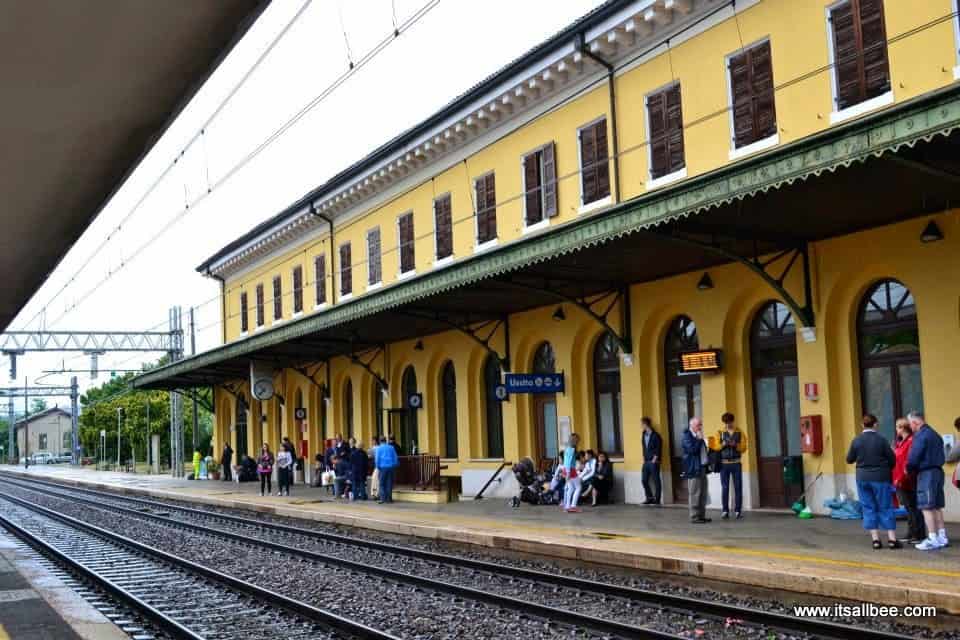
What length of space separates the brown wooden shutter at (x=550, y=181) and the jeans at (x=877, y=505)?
36.1ft

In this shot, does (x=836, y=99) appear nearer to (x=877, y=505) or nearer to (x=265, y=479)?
(x=877, y=505)

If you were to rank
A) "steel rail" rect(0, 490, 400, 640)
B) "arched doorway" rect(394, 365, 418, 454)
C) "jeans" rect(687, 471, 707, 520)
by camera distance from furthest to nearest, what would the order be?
1. "arched doorway" rect(394, 365, 418, 454)
2. "jeans" rect(687, 471, 707, 520)
3. "steel rail" rect(0, 490, 400, 640)

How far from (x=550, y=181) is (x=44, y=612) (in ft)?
46.0

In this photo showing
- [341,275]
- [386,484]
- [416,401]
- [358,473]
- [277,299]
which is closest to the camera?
[386,484]

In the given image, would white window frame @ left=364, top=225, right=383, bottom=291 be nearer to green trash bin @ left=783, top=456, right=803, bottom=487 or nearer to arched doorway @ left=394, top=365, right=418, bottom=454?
arched doorway @ left=394, top=365, right=418, bottom=454

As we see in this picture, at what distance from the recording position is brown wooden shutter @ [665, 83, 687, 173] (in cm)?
1838

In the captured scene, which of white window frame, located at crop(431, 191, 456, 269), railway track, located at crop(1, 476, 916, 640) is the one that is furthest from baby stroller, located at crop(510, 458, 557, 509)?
white window frame, located at crop(431, 191, 456, 269)

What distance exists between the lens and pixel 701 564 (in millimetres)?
11391

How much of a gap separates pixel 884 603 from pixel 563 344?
42.0ft

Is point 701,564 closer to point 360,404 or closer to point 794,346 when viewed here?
point 794,346

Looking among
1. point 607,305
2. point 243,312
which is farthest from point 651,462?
point 243,312

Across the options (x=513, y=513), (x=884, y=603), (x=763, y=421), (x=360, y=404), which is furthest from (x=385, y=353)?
(x=884, y=603)

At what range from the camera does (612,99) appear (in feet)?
65.2

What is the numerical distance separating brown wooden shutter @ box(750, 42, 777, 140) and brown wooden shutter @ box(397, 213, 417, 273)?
492 inches
